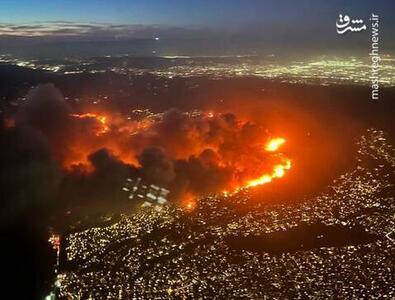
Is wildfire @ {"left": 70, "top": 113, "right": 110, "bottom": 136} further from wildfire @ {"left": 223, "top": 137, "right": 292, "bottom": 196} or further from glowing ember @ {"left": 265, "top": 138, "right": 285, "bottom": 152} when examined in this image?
glowing ember @ {"left": 265, "top": 138, "right": 285, "bottom": 152}

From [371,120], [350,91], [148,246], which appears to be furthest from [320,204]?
[350,91]

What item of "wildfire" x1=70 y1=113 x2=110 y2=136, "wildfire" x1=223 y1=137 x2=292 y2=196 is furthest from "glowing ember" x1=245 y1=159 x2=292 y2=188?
"wildfire" x1=70 y1=113 x2=110 y2=136

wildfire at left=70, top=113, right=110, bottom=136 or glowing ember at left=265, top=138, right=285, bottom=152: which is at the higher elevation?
wildfire at left=70, top=113, right=110, bottom=136

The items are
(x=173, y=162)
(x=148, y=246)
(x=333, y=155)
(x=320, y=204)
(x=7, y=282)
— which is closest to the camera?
(x=7, y=282)

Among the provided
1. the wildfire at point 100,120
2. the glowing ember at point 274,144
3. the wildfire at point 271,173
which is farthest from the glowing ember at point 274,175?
the wildfire at point 100,120

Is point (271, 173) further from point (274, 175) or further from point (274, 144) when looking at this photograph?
point (274, 144)

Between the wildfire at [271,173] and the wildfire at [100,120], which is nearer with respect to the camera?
the wildfire at [271,173]

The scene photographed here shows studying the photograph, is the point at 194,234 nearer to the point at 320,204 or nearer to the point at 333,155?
the point at 320,204

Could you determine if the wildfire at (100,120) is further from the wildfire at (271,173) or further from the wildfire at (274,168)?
the wildfire at (274,168)
